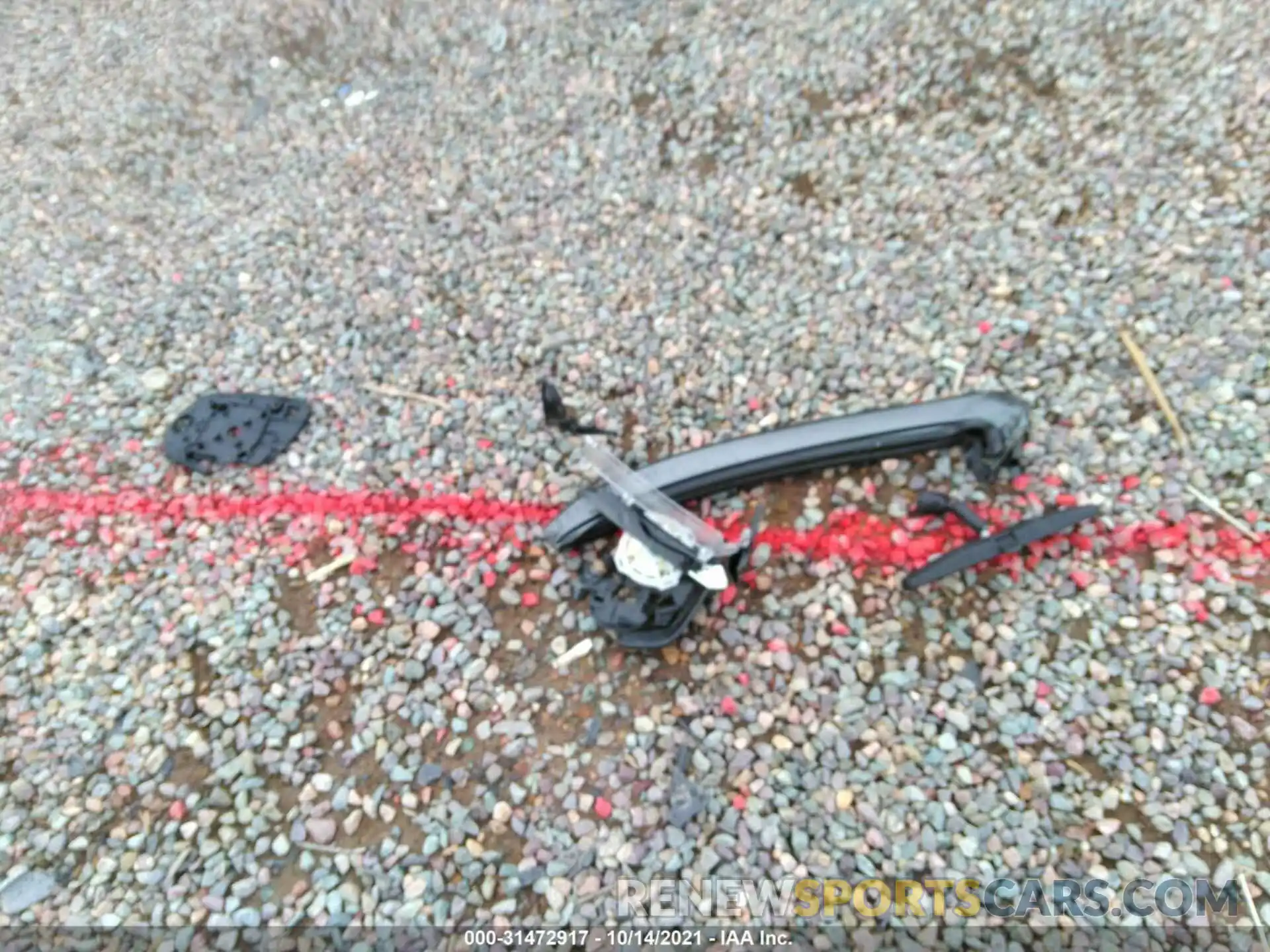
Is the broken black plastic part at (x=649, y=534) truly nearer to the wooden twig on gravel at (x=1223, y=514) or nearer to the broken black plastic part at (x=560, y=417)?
the broken black plastic part at (x=560, y=417)

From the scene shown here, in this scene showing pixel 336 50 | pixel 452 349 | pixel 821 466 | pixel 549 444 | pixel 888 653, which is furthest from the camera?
pixel 336 50

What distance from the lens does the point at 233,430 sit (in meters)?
4.35

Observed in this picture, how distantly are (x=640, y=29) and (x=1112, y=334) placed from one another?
3735 millimetres

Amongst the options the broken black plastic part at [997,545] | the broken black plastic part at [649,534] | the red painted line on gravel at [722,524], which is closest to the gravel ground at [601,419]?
the red painted line on gravel at [722,524]

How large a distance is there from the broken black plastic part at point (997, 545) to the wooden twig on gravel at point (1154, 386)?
2.15 feet

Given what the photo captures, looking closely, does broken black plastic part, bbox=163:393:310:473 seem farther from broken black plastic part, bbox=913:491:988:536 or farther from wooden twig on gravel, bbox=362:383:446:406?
broken black plastic part, bbox=913:491:988:536

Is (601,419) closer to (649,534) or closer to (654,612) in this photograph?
(649,534)

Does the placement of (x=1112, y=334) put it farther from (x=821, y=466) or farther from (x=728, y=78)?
(x=728, y=78)

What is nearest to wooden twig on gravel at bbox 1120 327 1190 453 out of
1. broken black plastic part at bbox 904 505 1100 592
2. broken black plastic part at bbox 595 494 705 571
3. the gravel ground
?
the gravel ground

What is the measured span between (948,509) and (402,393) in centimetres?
272

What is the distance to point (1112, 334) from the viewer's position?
4191 mm

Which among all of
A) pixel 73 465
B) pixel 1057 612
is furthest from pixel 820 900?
pixel 73 465

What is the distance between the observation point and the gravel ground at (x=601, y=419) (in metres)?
3.20

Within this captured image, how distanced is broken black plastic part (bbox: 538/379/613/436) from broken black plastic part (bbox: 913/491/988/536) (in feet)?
4.84
